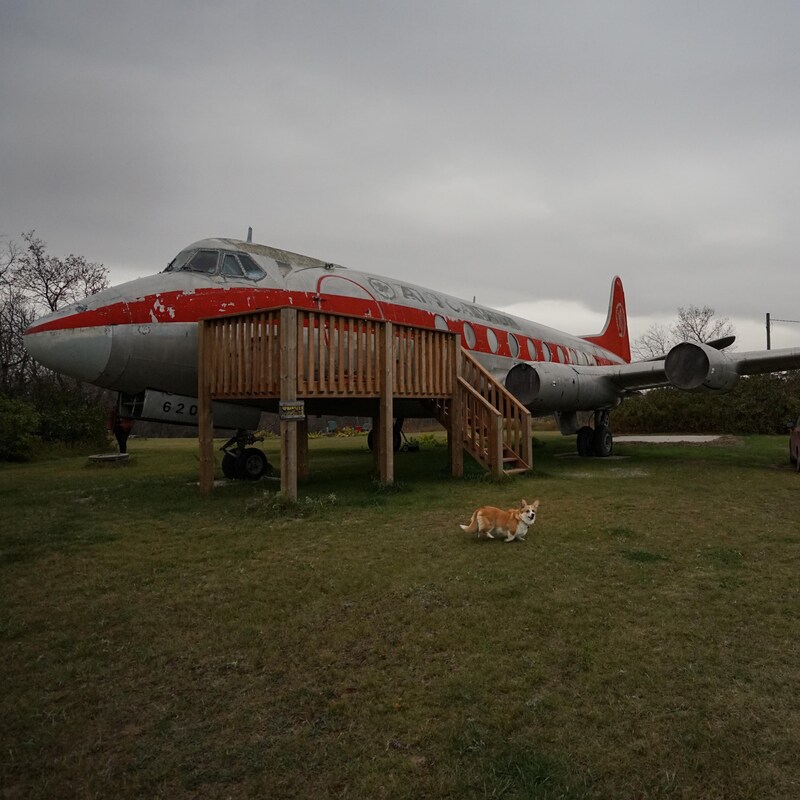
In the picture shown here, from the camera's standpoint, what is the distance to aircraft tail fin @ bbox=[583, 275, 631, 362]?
21422 mm

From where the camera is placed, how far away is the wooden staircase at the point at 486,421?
27.8ft

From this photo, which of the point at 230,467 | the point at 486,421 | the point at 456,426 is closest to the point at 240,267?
the point at 230,467


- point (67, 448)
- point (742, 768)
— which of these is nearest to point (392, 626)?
point (742, 768)

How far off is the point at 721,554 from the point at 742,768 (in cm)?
281

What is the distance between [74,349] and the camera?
22.2 feet

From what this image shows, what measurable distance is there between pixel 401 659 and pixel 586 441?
1133 cm

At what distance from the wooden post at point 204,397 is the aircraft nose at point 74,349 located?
107 centimetres

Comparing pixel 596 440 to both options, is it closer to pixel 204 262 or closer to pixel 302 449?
pixel 302 449

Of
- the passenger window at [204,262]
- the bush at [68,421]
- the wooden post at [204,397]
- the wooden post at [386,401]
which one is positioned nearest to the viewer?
the wooden post at [204,397]

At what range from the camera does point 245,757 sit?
6.77ft

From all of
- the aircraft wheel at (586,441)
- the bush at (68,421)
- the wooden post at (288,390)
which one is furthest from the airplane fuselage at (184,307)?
the bush at (68,421)

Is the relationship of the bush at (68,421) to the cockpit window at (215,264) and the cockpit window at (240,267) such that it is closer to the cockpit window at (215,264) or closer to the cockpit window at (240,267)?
the cockpit window at (215,264)

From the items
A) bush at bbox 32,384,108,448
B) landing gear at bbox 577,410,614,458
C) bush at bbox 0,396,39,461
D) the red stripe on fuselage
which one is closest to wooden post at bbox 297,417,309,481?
the red stripe on fuselage

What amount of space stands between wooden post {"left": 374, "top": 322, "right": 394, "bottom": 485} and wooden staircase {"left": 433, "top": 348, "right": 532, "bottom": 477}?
61.0 inches
